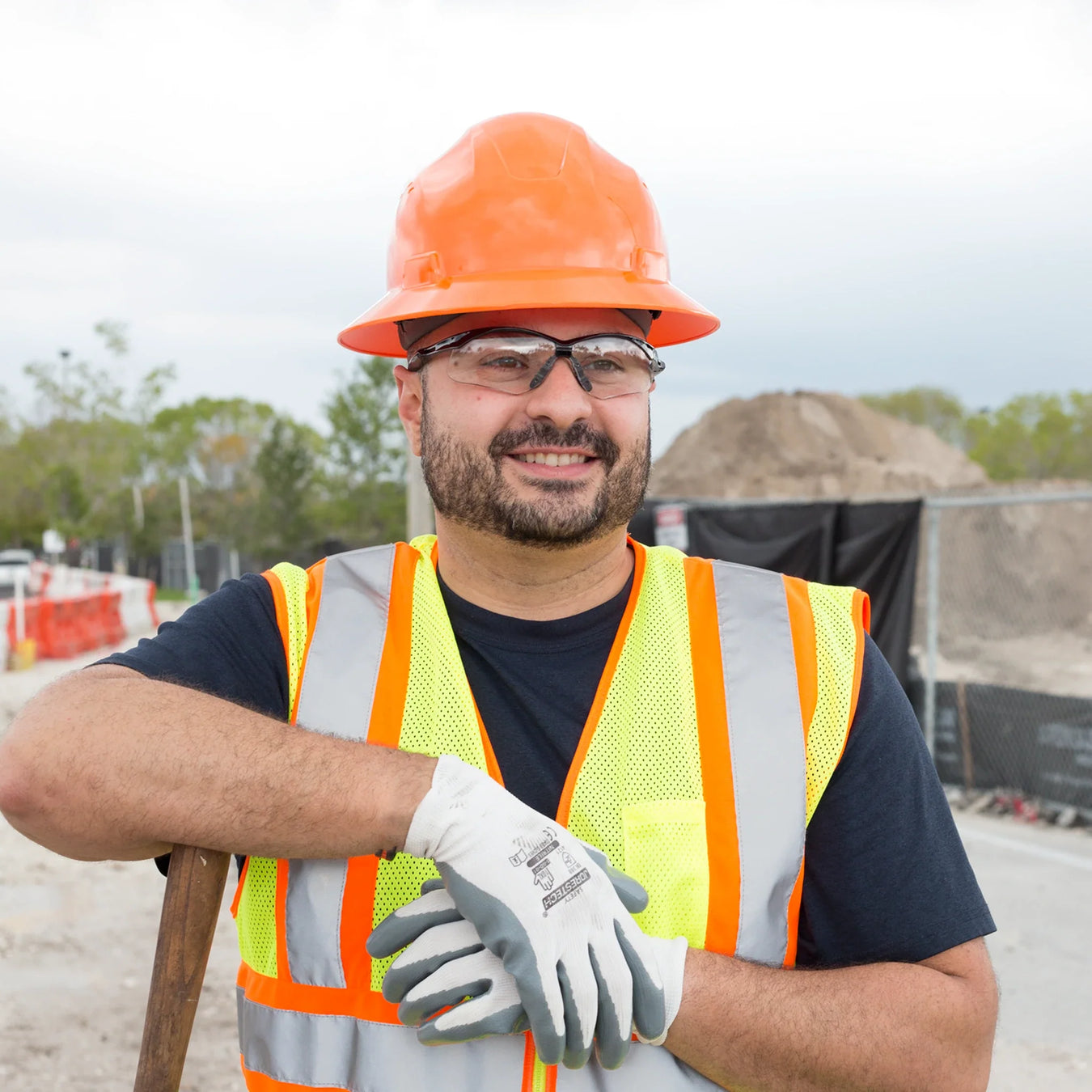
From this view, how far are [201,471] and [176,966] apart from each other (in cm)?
7829

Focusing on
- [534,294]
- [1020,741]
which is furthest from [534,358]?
[1020,741]

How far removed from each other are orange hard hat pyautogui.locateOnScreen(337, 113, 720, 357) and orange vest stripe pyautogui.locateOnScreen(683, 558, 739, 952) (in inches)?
22.9

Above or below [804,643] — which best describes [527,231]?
above

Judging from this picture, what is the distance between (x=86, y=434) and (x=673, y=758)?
6304 centimetres

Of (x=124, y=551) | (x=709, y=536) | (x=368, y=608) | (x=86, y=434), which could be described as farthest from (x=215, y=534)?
(x=368, y=608)

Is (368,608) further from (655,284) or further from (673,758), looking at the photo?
(655,284)

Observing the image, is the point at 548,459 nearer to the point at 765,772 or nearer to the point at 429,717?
the point at 429,717

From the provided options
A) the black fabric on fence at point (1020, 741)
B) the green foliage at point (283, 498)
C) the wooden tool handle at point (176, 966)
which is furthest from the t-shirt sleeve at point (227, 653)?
the green foliage at point (283, 498)

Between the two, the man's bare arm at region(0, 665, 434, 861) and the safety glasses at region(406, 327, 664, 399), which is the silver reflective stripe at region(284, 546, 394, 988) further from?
the safety glasses at region(406, 327, 664, 399)

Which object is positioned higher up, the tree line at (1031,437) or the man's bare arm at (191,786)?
the tree line at (1031,437)

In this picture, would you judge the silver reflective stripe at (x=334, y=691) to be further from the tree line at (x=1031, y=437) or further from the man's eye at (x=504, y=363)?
the tree line at (x=1031, y=437)

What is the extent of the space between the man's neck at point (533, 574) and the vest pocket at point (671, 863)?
0.41m

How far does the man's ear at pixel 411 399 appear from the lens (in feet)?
7.11

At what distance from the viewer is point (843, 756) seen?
1.76 metres
